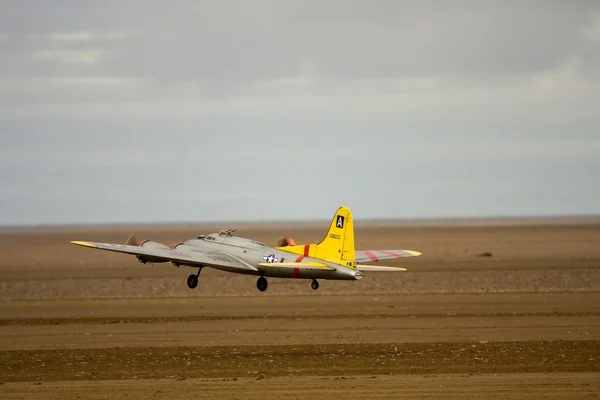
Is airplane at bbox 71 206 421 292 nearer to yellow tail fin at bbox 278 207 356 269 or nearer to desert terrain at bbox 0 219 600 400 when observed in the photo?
yellow tail fin at bbox 278 207 356 269

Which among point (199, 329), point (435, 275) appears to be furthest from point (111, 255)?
point (199, 329)

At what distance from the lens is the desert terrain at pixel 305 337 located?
39312 mm

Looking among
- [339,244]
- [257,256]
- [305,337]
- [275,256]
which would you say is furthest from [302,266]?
[305,337]

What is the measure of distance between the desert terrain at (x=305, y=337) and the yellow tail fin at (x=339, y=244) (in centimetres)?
376

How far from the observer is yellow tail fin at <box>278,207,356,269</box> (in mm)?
48812

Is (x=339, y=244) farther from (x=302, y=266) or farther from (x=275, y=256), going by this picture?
(x=275, y=256)

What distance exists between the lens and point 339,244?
4897cm

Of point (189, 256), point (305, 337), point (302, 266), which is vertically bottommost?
point (305, 337)

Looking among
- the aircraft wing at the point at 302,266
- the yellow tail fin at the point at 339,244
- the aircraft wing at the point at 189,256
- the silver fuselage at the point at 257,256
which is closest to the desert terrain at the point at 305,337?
the silver fuselage at the point at 257,256

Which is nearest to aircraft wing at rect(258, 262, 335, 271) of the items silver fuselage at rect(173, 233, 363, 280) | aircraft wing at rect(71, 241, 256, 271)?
silver fuselage at rect(173, 233, 363, 280)

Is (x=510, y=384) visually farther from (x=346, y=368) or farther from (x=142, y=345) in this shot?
(x=142, y=345)

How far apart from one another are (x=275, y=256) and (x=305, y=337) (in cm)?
482

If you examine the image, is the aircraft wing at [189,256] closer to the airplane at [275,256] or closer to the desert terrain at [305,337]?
the airplane at [275,256]

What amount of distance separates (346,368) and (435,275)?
48.0m
